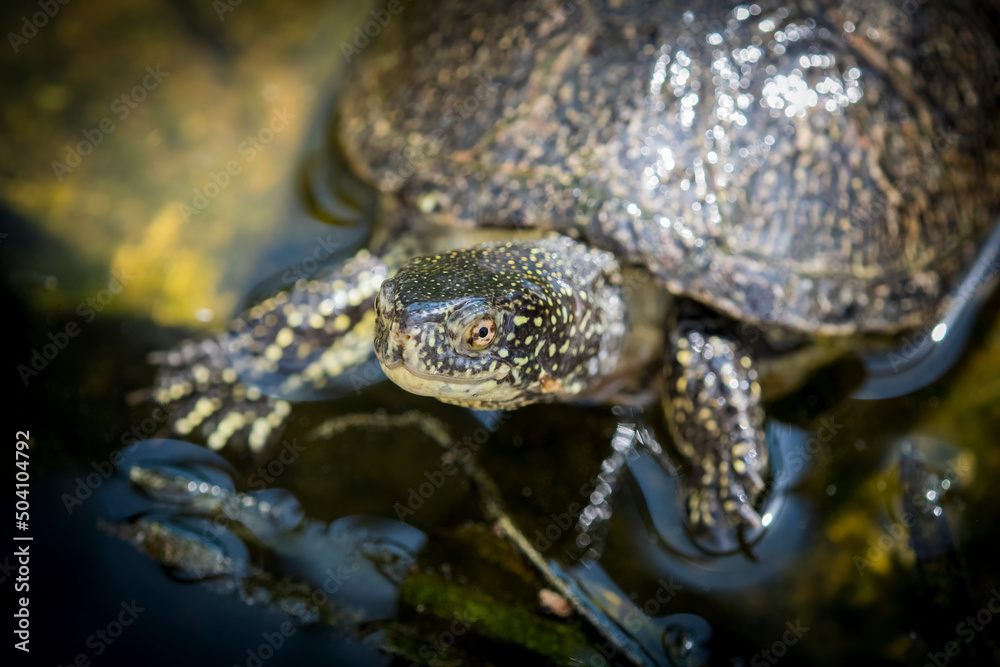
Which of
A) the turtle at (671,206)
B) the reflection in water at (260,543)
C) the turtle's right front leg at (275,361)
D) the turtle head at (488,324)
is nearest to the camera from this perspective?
the turtle head at (488,324)

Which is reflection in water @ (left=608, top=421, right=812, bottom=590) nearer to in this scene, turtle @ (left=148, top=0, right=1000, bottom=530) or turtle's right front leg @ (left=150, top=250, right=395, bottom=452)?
turtle @ (left=148, top=0, right=1000, bottom=530)

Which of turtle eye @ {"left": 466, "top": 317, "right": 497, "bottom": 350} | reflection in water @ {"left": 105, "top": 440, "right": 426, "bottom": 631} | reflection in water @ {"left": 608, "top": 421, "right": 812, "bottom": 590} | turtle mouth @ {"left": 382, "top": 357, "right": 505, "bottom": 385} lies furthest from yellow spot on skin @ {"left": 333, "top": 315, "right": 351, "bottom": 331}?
reflection in water @ {"left": 608, "top": 421, "right": 812, "bottom": 590}

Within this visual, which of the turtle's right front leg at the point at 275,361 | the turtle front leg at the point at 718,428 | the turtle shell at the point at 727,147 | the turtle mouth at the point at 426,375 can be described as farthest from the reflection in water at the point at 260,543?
the turtle shell at the point at 727,147

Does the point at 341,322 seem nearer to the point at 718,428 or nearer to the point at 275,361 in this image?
the point at 275,361

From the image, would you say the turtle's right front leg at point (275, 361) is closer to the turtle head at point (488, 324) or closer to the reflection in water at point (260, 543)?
the reflection in water at point (260, 543)

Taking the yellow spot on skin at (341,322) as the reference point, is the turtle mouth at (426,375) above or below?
above

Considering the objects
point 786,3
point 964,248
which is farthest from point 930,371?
point 786,3

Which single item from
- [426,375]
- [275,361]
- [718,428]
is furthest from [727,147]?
[275,361]

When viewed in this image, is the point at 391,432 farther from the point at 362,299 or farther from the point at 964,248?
the point at 964,248
